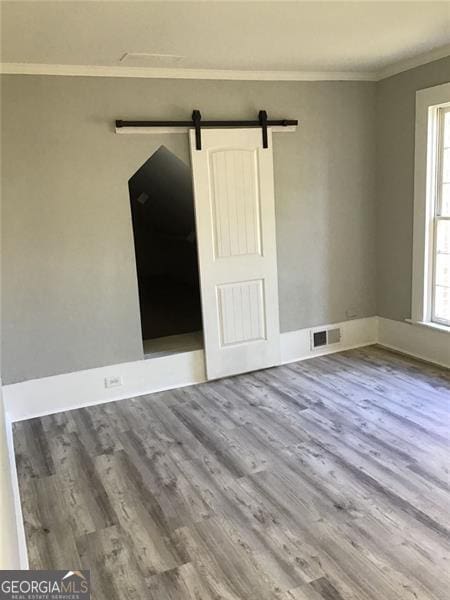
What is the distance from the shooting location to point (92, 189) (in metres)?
3.85

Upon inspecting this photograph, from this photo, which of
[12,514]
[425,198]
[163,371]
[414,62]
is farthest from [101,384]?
[414,62]

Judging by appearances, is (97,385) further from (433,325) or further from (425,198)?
(425,198)

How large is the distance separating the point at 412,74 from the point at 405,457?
3.10 m

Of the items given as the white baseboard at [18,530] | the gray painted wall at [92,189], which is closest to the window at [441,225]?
the gray painted wall at [92,189]

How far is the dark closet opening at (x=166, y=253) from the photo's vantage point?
5023 millimetres

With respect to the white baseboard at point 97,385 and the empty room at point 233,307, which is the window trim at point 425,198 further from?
the white baseboard at point 97,385

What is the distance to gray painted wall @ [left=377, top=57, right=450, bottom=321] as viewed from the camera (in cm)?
443

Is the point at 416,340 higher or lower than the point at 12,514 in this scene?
lower

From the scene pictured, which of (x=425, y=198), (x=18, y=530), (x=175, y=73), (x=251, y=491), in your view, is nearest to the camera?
(x=18, y=530)

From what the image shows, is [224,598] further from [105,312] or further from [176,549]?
[105,312]

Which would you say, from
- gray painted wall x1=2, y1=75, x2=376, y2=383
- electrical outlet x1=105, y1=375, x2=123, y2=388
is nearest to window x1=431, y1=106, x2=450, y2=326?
gray painted wall x1=2, y1=75, x2=376, y2=383

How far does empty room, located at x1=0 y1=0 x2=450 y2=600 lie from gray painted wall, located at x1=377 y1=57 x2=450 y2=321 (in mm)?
21

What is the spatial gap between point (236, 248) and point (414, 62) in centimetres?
208

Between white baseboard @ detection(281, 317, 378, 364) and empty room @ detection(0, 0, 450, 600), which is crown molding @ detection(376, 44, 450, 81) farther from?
white baseboard @ detection(281, 317, 378, 364)
